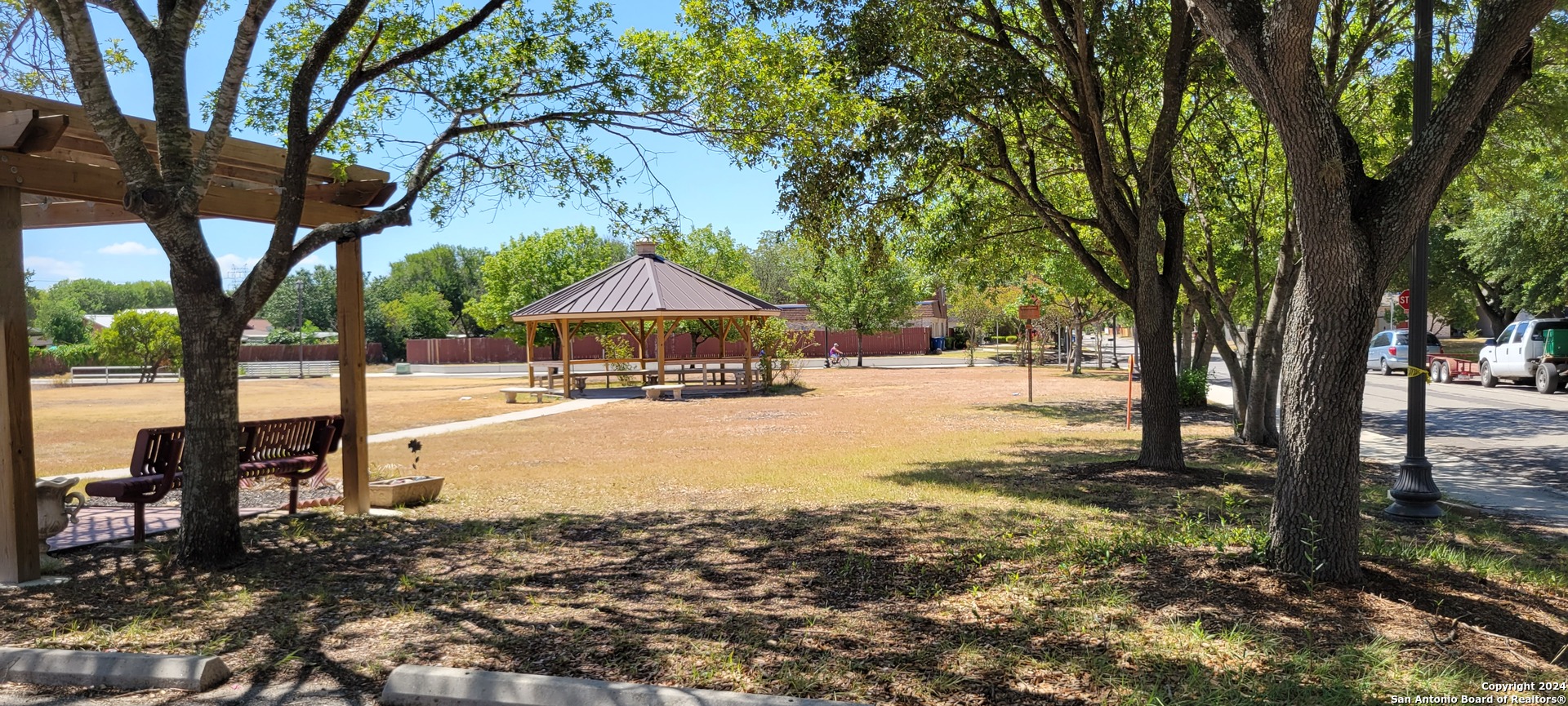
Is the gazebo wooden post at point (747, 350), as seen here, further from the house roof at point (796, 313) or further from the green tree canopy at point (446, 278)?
the green tree canopy at point (446, 278)

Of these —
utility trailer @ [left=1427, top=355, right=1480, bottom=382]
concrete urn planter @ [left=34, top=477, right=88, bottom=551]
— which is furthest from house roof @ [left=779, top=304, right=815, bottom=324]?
Answer: concrete urn planter @ [left=34, top=477, right=88, bottom=551]

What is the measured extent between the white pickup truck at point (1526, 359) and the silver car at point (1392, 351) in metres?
5.36

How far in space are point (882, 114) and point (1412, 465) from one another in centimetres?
603

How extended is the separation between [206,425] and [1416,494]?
32.1 ft

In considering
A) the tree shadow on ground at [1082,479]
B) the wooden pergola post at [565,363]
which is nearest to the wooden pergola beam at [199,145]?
the tree shadow on ground at [1082,479]

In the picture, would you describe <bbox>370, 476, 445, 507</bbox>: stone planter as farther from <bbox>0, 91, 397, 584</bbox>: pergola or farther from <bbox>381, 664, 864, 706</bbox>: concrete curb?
<bbox>381, 664, 864, 706</bbox>: concrete curb

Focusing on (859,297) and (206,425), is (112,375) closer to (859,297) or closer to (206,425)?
(859,297)

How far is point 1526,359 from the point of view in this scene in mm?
23703

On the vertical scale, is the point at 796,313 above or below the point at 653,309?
above

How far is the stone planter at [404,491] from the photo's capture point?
9.30m

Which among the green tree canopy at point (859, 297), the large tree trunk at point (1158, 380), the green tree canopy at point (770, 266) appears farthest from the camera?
the green tree canopy at point (770, 266)

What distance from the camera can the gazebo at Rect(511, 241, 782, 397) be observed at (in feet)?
92.2

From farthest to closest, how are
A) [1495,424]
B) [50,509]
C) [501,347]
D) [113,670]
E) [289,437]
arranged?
[501,347]
[1495,424]
[289,437]
[50,509]
[113,670]

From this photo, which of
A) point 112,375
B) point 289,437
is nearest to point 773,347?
point 289,437
